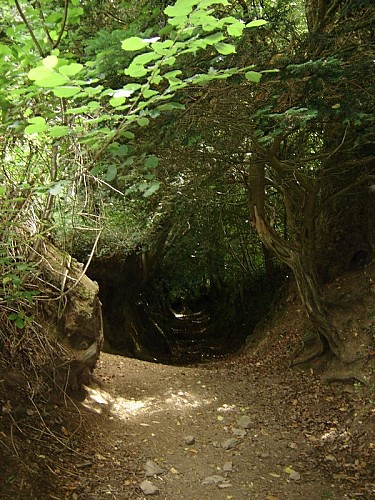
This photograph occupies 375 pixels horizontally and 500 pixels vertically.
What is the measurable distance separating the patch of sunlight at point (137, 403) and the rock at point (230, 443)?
1.02 meters

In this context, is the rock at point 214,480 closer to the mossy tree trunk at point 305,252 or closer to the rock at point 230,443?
the rock at point 230,443

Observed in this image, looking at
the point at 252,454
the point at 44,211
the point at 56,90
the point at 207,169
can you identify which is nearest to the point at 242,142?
the point at 207,169

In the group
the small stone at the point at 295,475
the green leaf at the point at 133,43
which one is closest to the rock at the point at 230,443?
the small stone at the point at 295,475

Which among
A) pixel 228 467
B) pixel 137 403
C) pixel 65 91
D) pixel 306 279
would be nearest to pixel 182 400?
pixel 137 403

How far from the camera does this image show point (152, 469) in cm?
469

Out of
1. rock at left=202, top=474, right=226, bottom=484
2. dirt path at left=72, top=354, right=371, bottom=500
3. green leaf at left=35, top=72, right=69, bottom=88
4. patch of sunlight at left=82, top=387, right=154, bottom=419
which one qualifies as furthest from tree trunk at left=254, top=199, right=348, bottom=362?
green leaf at left=35, top=72, right=69, bottom=88

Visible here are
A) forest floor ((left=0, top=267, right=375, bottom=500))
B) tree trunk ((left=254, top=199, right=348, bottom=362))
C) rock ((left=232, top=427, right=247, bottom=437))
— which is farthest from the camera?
tree trunk ((left=254, top=199, right=348, bottom=362))

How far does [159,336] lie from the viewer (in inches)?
640

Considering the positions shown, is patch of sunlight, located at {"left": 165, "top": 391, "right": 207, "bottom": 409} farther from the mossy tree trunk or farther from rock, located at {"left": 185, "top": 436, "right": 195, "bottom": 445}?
the mossy tree trunk

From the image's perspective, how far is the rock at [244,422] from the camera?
5.83 m

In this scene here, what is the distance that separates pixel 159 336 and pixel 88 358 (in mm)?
10519

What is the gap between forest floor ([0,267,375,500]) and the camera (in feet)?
14.1

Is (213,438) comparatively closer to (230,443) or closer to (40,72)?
(230,443)

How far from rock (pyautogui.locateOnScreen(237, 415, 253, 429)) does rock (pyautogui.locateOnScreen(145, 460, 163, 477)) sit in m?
1.47
